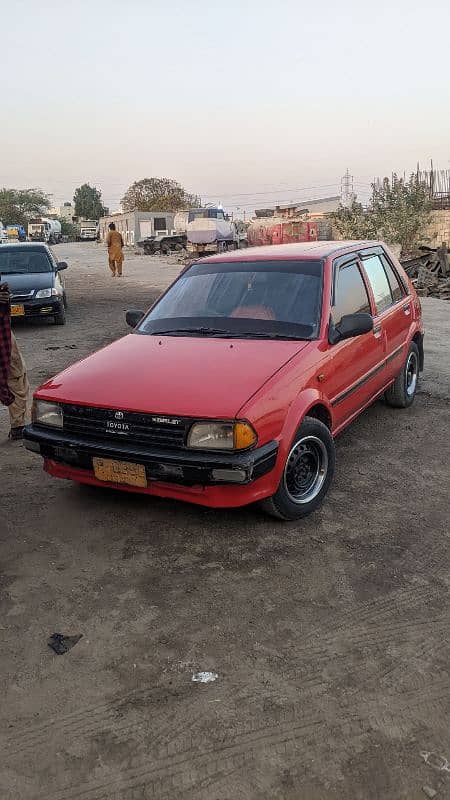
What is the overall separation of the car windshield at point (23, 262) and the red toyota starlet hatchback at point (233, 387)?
7.21 m

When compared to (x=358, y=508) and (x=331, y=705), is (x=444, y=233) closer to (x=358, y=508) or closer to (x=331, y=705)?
(x=358, y=508)

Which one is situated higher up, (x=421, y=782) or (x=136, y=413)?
(x=136, y=413)

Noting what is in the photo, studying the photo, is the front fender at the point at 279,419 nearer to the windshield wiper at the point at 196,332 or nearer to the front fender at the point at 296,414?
→ the front fender at the point at 296,414

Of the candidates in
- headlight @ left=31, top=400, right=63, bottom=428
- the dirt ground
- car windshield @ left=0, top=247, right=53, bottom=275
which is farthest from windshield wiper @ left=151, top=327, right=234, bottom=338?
car windshield @ left=0, top=247, right=53, bottom=275

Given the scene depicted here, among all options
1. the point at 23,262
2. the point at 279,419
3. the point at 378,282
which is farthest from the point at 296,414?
the point at 23,262

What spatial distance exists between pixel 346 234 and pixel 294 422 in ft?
71.6

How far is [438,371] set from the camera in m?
7.31

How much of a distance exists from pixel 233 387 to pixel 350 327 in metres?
1.12

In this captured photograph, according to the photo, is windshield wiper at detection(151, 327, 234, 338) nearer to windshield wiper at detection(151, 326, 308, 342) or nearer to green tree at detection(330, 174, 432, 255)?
windshield wiper at detection(151, 326, 308, 342)

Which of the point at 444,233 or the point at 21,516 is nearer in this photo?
the point at 21,516

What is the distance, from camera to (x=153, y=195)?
7162cm

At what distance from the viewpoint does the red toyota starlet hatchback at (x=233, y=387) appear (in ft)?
10.8

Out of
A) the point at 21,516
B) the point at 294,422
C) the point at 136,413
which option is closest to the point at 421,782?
the point at 294,422

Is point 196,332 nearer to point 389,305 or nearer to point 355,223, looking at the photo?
point 389,305
